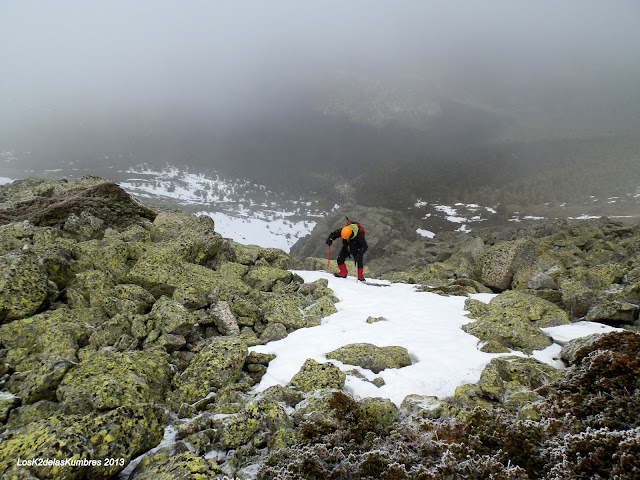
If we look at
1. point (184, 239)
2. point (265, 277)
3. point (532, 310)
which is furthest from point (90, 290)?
point (532, 310)

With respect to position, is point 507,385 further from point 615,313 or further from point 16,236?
point 16,236

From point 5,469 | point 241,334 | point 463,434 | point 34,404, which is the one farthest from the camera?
point 241,334

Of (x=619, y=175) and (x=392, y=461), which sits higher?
(x=392, y=461)

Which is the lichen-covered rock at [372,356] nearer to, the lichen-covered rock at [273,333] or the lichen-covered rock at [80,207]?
the lichen-covered rock at [273,333]

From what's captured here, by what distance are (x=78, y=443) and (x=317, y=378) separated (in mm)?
3547

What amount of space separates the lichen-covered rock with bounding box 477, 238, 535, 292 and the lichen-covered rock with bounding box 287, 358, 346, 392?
10.3m

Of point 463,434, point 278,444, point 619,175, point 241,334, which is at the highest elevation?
point 463,434

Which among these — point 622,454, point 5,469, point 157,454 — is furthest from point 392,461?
point 5,469

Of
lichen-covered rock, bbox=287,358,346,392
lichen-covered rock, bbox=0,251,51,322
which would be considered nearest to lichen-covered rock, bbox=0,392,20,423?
lichen-covered rock, bbox=0,251,51,322

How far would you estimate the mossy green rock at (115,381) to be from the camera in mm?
4984

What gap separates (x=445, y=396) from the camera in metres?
5.77

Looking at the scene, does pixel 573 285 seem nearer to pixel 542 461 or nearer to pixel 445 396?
pixel 445 396

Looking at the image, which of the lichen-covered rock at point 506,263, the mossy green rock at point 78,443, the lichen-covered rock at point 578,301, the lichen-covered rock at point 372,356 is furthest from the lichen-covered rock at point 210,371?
the lichen-covered rock at point 506,263

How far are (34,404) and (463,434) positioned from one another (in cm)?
614
